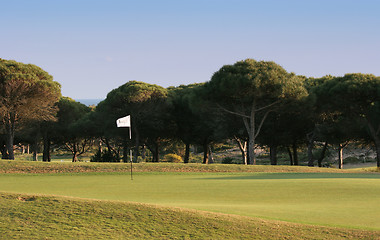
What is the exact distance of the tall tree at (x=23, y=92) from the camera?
41.6m

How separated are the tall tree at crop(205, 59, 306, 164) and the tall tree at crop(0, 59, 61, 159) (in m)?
15.8

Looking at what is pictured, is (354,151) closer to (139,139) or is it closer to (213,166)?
(139,139)

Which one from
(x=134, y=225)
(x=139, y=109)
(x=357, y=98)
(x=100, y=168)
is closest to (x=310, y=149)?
(x=357, y=98)

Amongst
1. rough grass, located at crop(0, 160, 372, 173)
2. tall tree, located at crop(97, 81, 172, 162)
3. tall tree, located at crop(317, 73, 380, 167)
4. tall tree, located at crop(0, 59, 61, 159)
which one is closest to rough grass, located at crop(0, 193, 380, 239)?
rough grass, located at crop(0, 160, 372, 173)

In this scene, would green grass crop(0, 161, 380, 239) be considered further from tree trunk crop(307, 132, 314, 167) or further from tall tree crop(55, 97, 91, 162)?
tall tree crop(55, 97, 91, 162)

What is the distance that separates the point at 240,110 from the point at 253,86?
18.6 feet

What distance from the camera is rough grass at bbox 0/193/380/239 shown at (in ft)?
27.2

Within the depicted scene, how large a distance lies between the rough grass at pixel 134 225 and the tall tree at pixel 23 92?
34.1 meters

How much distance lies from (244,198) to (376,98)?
33.3m

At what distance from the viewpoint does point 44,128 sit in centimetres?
5669

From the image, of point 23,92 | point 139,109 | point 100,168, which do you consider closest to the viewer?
point 100,168

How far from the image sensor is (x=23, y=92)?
42.4 m

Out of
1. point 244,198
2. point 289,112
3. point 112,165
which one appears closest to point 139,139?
point 289,112

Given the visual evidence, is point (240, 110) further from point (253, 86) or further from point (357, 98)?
point (357, 98)
